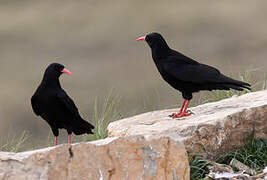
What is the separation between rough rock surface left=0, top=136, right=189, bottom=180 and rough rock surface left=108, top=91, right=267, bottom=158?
693 millimetres

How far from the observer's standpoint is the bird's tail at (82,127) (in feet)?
22.3

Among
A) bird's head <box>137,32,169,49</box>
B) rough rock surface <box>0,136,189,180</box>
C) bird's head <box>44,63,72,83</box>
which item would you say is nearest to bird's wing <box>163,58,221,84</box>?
bird's head <box>137,32,169,49</box>

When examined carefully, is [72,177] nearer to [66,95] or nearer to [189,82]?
[66,95]

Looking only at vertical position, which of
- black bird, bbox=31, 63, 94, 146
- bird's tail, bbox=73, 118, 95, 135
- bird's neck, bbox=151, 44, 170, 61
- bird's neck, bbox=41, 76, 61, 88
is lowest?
bird's tail, bbox=73, 118, 95, 135

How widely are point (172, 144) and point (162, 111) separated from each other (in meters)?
2.76

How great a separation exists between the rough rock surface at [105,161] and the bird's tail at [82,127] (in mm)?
2097

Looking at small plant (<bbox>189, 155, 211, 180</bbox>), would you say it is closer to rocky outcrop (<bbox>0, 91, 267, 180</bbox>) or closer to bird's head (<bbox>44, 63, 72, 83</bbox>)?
rocky outcrop (<bbox>0, 91, 267, 180</bbox>)

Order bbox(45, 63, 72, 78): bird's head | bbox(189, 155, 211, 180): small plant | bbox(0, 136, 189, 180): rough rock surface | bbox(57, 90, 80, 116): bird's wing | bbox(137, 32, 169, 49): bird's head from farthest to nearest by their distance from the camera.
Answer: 1. bbox(137, 32, 169, 49): bird's head
2. bbox(45, 63, 72, 78): bird's head
3. bbox(57, 90, 80, 116): bird's wing
4. bbox(189, 155, 211, 180): small plant
5. bbox(0, 136, 189, 180): rough rock surface

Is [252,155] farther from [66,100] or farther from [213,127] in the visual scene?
[66,100]

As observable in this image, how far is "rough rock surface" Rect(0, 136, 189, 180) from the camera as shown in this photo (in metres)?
4.38

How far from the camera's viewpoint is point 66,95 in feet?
21.3

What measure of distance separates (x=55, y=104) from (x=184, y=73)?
1.78m

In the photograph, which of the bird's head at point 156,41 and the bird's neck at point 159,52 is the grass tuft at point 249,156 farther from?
the bird's head at point 156,41

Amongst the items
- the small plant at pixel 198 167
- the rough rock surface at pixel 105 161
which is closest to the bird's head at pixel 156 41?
the small plant at pixel 198 167
